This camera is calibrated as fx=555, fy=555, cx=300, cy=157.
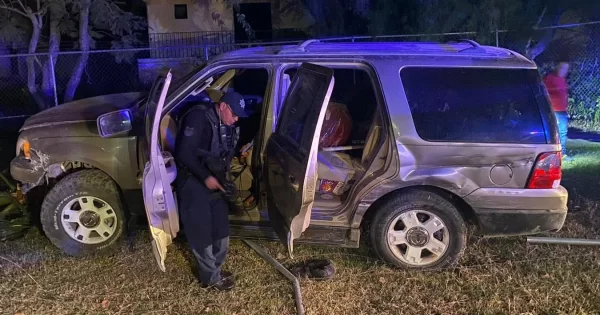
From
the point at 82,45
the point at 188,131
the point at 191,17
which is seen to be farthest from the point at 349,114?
the point at 191,17

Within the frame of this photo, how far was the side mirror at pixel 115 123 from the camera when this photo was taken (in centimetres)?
461

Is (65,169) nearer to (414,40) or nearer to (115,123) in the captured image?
(115,123)

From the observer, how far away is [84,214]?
4910 mm

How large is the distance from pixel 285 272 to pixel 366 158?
1.15m

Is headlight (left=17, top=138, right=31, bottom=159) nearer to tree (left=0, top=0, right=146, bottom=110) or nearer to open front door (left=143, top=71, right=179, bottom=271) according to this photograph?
open front door (left=143, top=71, right=179, bottom=271)

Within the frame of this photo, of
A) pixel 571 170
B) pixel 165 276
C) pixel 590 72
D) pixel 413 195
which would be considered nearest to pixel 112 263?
pixel 165 276

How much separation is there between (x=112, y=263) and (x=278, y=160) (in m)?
1.88

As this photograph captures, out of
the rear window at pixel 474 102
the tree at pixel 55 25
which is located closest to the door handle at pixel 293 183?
the rear window at pixel 474 102

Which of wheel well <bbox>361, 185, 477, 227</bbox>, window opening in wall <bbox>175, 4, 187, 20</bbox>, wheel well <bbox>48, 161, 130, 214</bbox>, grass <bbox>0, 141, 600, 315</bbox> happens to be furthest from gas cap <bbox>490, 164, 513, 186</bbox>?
window opening in wall <bbox>175, 4, 187, 20</bbox>

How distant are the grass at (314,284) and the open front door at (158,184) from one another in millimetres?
499

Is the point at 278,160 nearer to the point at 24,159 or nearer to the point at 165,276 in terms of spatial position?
the point at 165,276

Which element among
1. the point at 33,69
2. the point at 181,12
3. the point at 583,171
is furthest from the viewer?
the point at 181,12

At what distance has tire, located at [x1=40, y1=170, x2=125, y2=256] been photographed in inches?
191

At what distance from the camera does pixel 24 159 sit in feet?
16.3
